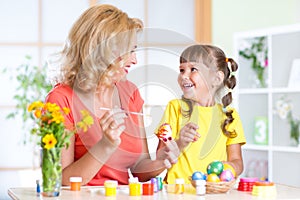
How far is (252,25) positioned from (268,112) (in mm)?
751

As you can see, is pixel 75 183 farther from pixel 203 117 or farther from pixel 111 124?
pixel 203 117

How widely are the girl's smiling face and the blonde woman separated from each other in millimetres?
210

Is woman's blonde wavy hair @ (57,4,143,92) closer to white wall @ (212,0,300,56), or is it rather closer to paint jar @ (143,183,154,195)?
paint jar @ (143,183,154,195)

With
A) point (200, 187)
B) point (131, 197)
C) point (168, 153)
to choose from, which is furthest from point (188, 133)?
point (131, 197)

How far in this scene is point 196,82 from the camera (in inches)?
89.0

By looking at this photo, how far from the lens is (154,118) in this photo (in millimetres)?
2393

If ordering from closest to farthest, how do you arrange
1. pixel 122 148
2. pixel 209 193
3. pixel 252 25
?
pixel 209 193
pixel 122 148
pixel 252 25

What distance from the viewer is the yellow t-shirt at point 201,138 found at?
2.27 m

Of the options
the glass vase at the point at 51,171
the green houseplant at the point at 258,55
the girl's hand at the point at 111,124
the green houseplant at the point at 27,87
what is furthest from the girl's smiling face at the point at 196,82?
the green houseplant at the point at 27,87

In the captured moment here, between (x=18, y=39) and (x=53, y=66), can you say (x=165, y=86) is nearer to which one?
(x=53, y=66)

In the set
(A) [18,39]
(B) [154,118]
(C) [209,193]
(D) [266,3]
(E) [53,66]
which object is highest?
(D) [266,3]

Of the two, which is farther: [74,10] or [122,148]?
[74,10]

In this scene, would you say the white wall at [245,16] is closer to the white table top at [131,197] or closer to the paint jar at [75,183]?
the white table top at [131,197]

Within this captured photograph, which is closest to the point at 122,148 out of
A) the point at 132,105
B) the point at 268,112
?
the point at 132,105
